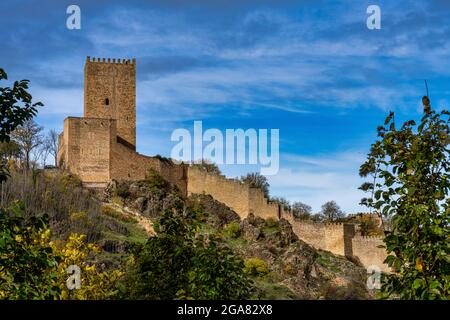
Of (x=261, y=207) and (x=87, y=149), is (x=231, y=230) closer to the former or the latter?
(x=261, y=207)

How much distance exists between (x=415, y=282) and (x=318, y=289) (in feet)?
119

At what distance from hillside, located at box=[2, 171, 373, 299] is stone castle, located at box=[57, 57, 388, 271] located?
0.77 m

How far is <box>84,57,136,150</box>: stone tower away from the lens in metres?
48.9

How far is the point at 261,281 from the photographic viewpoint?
134 ft

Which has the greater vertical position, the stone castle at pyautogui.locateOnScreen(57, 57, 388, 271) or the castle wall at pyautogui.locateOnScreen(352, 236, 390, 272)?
the stone castle at pyautogui.locateOnScreen(57, 57, 388, 271)

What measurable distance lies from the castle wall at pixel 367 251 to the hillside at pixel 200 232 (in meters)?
1.43

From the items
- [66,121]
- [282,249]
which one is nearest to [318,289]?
[282,249]

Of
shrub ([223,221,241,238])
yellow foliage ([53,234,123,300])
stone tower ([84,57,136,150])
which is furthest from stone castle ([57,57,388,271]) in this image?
yellow foliage ([53,234,123,300])

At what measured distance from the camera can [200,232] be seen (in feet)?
140

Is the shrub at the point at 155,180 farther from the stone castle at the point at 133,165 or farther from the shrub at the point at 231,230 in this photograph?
the shrub at the point at 231,230

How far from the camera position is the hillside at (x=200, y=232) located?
41.1m

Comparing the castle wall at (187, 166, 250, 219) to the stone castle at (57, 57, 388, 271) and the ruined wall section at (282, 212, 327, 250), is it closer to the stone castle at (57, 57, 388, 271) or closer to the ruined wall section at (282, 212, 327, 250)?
the stone castle at (57, 57, 388, 271)

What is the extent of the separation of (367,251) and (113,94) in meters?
19.0

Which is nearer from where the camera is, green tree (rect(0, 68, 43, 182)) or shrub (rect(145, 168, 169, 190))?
green tree (rect(0, 68, 43, 182))
